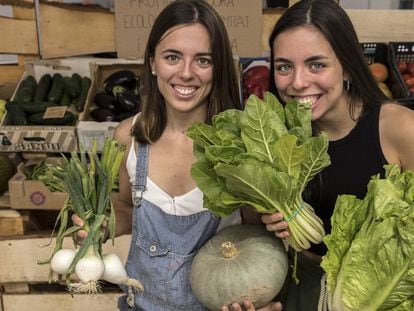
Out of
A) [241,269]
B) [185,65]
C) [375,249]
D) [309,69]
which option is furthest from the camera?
[185,65]

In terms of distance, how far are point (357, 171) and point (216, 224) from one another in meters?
0.49

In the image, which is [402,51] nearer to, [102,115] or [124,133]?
[102,115]

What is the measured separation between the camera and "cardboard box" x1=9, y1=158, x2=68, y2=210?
276cm

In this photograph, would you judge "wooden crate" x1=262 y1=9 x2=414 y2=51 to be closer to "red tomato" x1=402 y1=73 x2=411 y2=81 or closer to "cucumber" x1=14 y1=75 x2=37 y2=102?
"red tomato" x1=402 y1=73 x2=411 y2=81

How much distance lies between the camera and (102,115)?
3021 millimetres

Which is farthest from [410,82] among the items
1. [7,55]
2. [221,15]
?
[7,55]

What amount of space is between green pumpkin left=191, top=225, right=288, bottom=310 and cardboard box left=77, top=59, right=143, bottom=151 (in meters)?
1.31

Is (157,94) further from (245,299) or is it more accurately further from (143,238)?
(245,299)

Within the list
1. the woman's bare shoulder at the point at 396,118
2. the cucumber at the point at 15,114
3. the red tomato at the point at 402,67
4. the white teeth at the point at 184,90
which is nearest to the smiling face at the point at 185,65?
the white teeth at the point at 184,90

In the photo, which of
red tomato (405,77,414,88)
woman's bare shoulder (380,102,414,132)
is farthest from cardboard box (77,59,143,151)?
red tomato (405,77,414,88)

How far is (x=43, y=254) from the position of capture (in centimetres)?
293

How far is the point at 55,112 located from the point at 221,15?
1218mm

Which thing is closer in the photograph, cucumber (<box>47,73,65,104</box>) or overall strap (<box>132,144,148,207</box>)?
overall strap (<box>132,144,148,207</box>)

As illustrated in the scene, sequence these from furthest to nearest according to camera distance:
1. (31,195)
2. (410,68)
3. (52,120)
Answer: (410,68)
(52,120)
(31,195)
